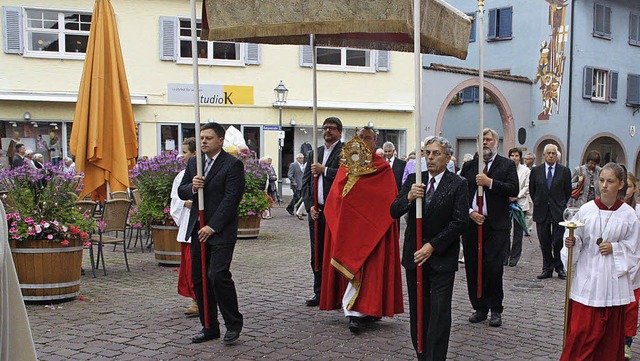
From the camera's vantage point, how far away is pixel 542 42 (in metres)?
29.0

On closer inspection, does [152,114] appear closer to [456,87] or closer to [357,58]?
[357,58]

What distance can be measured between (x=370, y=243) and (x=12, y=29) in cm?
1804

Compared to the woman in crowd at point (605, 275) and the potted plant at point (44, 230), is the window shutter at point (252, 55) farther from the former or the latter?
the woman in crowd at point (605, 275)

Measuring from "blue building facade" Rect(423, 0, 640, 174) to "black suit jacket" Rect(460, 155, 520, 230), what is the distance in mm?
21287

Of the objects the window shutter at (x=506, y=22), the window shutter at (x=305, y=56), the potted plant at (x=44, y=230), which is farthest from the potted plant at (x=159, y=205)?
the window shutter at (x=506, y=22)

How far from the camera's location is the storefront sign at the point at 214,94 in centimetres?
2270

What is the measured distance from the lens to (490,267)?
6.94 m

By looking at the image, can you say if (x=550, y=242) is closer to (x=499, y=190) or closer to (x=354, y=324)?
(x=499, y=190)

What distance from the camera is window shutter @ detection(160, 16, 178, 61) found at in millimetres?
22500

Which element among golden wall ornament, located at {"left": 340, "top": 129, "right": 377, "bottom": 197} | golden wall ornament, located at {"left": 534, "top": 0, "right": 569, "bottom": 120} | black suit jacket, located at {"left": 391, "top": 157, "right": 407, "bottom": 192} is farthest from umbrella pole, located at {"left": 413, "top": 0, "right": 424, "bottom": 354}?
golden wall ornament, located at {"left": 534, "top": 0, "right": 569, "bottom": 120}

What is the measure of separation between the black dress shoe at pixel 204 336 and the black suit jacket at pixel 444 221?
199 centimetres

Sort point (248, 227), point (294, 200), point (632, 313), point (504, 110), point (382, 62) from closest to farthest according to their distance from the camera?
point (632, 313) < point (248, 227) < point (294, 200) < point (382, 62) < point (504, 110)

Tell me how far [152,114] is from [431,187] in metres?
18.6

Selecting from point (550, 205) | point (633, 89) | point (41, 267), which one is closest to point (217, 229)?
point (41, 267)
